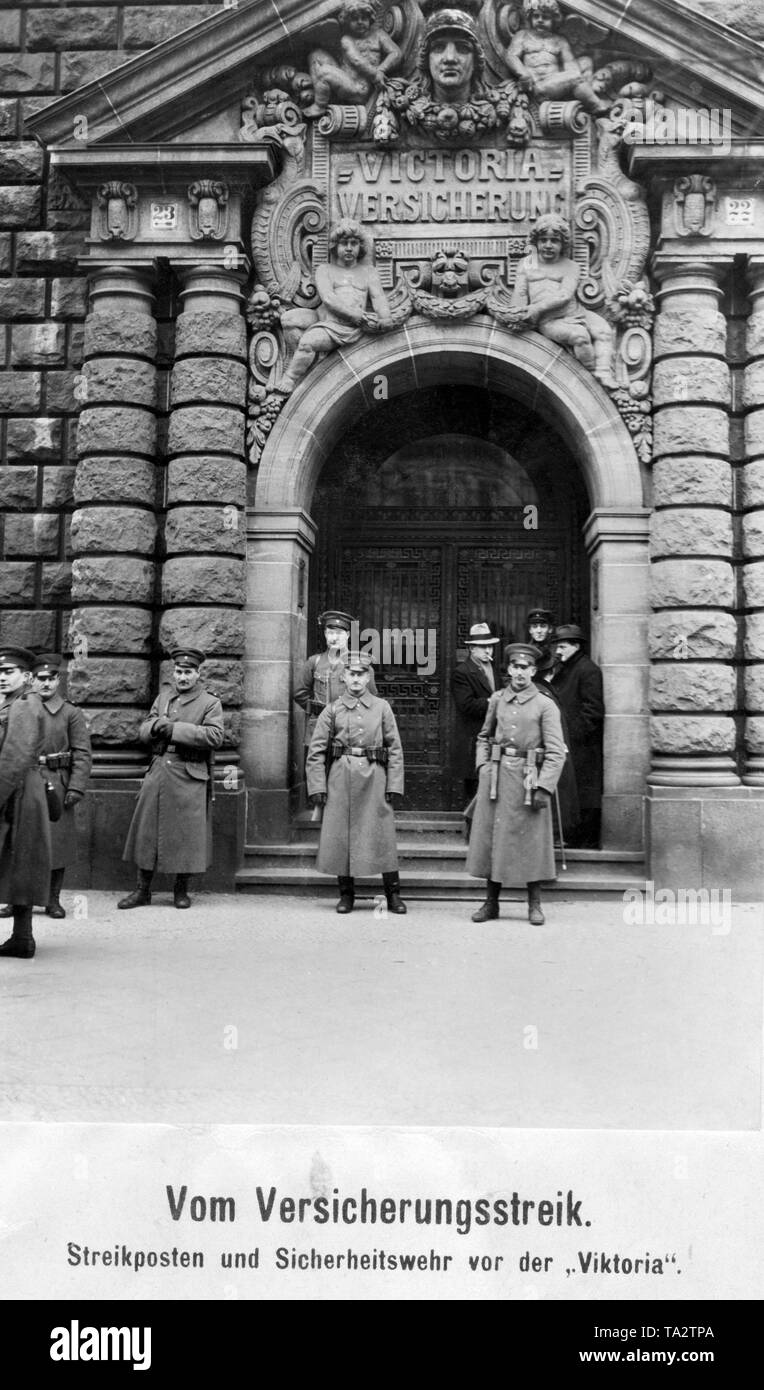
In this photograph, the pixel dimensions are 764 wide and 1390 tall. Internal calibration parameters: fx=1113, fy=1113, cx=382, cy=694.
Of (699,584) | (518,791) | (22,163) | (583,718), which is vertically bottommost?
(518,791)

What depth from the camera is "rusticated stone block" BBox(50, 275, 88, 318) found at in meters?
9.81

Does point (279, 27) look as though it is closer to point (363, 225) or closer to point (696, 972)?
point (363, 225)

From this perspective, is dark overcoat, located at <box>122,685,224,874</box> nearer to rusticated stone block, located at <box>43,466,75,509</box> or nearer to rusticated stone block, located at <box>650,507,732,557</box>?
rusticated stone block, located at <box>43,466,75,509</box>

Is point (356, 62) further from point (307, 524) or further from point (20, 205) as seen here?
point (307, 524)

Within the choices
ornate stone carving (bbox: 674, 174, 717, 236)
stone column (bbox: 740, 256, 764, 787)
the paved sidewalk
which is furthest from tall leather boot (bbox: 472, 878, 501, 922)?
ornate stone carving (bbox: 674, 174, 717, 236)

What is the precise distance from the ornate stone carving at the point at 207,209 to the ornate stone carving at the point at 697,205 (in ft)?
12.6

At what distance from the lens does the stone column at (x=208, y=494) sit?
9.26m

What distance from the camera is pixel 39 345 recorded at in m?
9.84

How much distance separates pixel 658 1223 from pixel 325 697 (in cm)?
665

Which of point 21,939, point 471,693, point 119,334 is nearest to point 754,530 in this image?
point 471,693

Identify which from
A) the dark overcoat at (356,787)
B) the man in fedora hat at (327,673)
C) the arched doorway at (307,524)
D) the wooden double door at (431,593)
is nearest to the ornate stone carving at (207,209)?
the arched doorway at (307,524)

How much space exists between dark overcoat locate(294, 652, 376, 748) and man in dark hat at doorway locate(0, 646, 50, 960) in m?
3.05

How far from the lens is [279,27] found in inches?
368

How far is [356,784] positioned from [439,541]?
3652 millimetres
